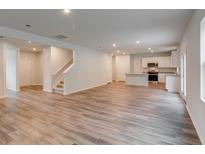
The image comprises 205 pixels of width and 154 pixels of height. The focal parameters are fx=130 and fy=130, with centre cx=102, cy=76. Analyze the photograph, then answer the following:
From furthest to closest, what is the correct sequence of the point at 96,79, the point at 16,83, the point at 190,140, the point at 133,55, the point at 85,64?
1. the point at 133,55
2. the point at 96,79
3. the point at 85,64
4. the point at 16,83
5. the point at 190,140

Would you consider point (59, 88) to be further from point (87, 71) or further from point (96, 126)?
point (96, 126)

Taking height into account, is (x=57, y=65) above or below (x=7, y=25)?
below

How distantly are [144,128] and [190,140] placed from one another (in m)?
0.82

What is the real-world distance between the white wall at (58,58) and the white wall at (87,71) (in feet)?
Result: 3.62

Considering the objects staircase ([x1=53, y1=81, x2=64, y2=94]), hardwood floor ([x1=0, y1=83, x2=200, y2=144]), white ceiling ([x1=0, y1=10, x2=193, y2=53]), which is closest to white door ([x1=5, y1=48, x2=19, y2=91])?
staircase ([x1=53, y1=81, x2=64, y2=94])

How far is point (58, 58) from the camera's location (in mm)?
7637

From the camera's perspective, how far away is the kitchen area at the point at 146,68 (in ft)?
31.7

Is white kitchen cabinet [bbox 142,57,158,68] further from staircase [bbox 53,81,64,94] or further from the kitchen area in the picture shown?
staircase [bbox 53,81,64,94]

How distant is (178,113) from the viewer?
375cm

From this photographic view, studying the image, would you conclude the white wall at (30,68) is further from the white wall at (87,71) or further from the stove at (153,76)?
the stove at (153,76)

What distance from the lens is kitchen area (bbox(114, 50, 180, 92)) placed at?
968 centimetres
